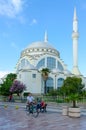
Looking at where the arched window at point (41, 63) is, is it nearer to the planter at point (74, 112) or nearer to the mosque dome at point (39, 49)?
the mosque dome at point (39, 49)

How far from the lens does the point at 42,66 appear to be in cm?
8044

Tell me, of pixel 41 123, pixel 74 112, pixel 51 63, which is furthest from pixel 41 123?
pixel 51 63

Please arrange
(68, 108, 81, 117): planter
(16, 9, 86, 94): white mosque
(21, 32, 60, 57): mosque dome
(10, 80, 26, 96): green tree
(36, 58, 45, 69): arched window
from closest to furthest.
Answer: (68, 108, 81, 117): planter → (10, 80, 26, 96): green tree → (16, 9, 86, 94): white mosque → (36, 58, 45, 69): arched window → (21, 32, 60, 57): mosque dome

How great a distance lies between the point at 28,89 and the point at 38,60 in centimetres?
1439

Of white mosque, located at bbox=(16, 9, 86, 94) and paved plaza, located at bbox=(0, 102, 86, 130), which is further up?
white mosque, located at bbox=(16, 9, 86, 94)

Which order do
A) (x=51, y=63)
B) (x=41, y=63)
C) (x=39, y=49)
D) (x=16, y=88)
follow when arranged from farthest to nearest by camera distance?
1. (x=39, y=49)
2. (x=51, y=63)
3. (x=41, y=63)
4. (x=16, y=88)

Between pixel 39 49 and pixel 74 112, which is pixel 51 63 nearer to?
pixel 39 49

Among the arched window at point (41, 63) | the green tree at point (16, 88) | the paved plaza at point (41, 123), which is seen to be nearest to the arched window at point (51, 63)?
the arched window at point (41, 63)

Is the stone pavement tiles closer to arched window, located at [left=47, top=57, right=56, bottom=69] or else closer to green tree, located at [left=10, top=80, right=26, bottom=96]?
green tree, located at [left=10, top=80, right=26, bottom=96]

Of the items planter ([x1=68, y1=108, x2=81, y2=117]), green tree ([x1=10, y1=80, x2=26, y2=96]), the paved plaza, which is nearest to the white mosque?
green tree ([x1=10, y1=80, x2=26, y2=96])

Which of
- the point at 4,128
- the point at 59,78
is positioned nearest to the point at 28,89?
the point at 59,78

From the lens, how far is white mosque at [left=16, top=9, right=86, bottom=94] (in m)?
70.2

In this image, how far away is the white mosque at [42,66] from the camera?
70.2 meters

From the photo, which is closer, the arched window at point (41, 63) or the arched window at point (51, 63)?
the arched window at point (41, 63)
